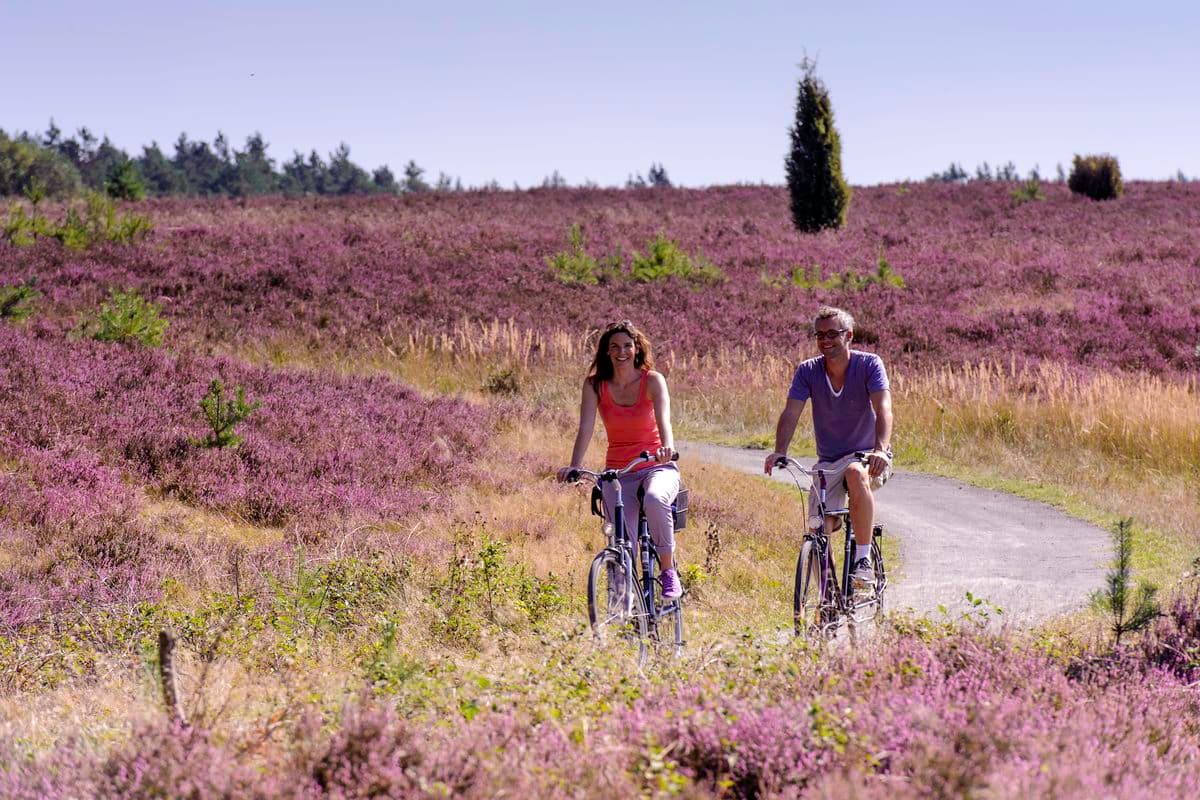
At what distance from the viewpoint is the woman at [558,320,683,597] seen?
257 inches

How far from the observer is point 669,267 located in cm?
2962

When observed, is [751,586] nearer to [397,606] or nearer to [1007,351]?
[397,606]

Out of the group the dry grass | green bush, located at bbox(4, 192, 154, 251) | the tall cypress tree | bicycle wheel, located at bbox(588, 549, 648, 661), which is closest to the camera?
bicycle wheel, located at bbox(588, 549, 648, 661)

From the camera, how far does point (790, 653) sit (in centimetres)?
532

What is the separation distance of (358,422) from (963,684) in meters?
9.11

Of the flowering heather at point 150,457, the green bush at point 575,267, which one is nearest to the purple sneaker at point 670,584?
the flowering heather at point 150,457

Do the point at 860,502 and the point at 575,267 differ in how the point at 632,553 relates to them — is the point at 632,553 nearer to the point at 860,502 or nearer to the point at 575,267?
the point at 860,502

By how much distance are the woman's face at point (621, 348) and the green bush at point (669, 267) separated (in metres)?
22.5

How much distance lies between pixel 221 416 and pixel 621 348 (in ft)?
18.2

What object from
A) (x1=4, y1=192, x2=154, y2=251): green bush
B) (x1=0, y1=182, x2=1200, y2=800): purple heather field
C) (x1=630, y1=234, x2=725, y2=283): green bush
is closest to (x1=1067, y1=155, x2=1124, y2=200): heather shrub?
(x1=0, y1=182, x2=1200, y2=800): purple heather field

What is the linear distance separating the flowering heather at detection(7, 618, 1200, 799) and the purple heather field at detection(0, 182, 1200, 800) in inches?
0.6

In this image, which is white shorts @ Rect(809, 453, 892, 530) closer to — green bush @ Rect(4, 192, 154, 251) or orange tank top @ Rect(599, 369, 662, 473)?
orange tank top @ Rect(599, 369, 662, 473)

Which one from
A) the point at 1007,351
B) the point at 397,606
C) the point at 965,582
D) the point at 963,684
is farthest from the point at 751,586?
the point at 1007,351

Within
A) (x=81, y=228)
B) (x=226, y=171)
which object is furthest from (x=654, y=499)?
(x=226, y=171)
